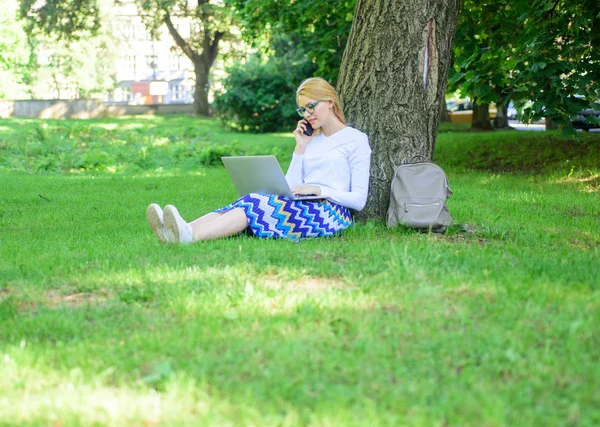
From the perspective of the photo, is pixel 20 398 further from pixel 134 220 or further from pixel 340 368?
pixel 134 220

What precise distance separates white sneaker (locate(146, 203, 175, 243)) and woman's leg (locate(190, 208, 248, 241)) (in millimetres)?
205

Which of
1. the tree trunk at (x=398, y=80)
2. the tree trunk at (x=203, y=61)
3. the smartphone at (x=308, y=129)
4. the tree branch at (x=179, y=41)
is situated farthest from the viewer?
the tree trunk at (x=203, y=61)

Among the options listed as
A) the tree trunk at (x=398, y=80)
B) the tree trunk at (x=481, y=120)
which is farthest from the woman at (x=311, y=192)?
the tree trunk at (x=481, y=120)

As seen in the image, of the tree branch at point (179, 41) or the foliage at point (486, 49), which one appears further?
the tree branch at point (179, 41)

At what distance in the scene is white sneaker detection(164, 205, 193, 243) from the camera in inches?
230

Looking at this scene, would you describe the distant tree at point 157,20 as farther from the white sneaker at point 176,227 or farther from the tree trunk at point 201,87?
the white sneaker at point 176,227

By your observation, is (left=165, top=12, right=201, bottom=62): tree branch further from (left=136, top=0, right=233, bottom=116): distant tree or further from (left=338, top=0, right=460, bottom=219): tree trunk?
(left=338, top=0, right=460, bottom=219): tree trunk

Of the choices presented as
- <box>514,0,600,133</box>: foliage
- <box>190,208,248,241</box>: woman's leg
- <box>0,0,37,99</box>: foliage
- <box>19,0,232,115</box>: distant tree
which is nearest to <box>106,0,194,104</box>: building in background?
<box>0,0,37,99</box>: foliage

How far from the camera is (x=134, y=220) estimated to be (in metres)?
8.03

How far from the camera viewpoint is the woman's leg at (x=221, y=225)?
6.08m

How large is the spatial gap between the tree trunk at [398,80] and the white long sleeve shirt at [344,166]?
50 cm

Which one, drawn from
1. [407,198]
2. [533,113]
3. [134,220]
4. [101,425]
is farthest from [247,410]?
[533,113]

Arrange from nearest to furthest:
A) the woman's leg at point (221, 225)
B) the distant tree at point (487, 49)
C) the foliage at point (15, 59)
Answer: the woman's leg at point (221, 225) < the distant tree at point (487, 49) < the foliage at point (15, 59)

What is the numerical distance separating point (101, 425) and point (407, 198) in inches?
167
